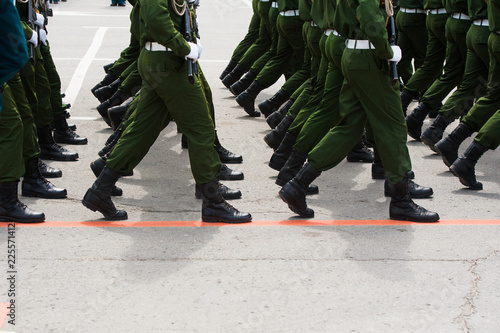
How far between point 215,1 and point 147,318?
1975 centimetres

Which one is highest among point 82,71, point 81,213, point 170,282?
point 170,282

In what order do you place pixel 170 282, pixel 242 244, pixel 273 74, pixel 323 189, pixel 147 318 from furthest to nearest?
pixel 273 74, pixel 323 189, pixel 242 244, pixel 170 282, pixel 147 318

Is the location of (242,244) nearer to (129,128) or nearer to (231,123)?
(129,128)

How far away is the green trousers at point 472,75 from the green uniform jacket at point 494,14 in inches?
18.8

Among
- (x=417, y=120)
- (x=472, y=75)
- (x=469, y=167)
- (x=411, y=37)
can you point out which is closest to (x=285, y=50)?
(x=411, y=37)

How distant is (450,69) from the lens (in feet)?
26.8

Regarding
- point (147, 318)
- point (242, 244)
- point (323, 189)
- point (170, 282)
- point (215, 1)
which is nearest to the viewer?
point (147, 318)

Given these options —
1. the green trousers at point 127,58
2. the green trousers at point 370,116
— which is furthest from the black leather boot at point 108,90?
the green trousers at point 370,116

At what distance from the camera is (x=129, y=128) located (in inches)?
237

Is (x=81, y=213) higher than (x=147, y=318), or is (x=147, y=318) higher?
(x=147, y=318)

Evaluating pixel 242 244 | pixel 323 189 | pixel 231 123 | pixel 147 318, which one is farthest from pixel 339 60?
pixel 231 123

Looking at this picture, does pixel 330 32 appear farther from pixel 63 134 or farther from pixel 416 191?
pixel 63 134

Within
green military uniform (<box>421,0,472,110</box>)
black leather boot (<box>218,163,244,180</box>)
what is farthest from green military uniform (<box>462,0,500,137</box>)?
black leather boot (<box>218,163,244,180</box>)

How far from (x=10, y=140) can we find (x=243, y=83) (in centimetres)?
465
